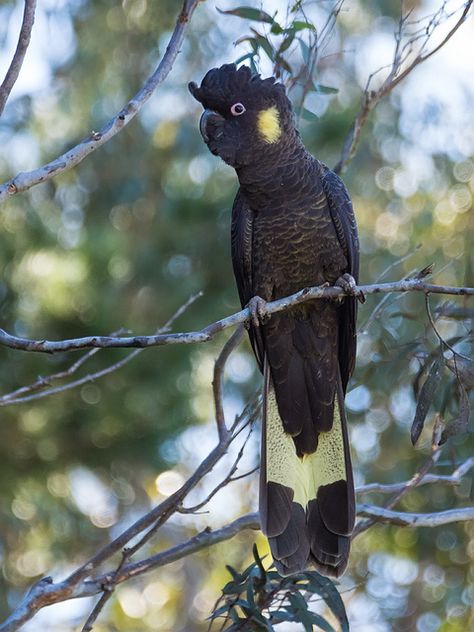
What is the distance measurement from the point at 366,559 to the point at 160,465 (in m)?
1.75

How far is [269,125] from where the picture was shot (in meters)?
3.40

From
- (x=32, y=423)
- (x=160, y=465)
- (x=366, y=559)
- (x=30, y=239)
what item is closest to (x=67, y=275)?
(x=30, y=239)

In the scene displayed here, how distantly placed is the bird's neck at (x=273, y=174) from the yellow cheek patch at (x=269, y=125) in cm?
5

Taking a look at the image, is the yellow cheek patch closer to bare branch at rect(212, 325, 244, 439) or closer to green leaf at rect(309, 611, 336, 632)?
bare branch at rect(212, 325, 244, 439)

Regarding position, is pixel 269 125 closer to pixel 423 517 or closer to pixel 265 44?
pixel 265 44

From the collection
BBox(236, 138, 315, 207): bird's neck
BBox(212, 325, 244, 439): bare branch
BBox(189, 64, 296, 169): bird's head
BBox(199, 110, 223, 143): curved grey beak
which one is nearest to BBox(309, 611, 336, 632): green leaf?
BBox(212, 325, 244, 439): bare branch

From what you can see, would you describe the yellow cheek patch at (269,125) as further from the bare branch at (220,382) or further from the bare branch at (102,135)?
the bare branch at (220,382)

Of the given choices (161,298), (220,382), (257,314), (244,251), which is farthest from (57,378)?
(161,298)

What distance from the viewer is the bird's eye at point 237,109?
3363 millimetres

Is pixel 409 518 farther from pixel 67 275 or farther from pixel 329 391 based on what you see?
pixel 67 275

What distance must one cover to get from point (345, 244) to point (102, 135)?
1.23m

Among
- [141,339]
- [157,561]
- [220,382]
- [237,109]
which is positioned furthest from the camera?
[237,109]

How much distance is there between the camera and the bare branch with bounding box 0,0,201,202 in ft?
7.79

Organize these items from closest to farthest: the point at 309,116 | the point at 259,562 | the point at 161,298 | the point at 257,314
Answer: the point at 259,562 < the point at 257,314 < the point at 309,116 < the point at 161,298
